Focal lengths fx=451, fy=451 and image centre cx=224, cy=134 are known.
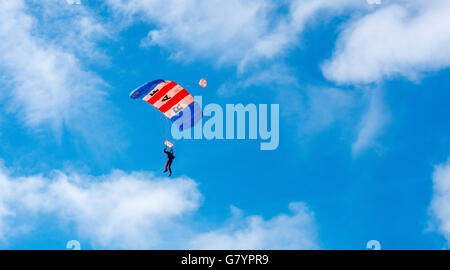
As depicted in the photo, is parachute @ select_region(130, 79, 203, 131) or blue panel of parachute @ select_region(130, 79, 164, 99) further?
parachute @ select_region(130, 79, 203, 131)

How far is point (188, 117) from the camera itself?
31969 mm

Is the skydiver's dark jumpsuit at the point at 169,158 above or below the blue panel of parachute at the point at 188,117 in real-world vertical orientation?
below

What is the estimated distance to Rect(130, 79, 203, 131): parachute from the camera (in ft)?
100

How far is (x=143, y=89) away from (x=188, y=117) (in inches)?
170

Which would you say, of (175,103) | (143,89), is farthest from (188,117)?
(143,89)

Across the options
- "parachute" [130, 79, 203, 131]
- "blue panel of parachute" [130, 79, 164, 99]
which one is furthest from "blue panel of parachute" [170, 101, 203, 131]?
"blue panel of parachute" [130, 79, 164, 99]

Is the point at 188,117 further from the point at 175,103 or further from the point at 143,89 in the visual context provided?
the point at 143,89

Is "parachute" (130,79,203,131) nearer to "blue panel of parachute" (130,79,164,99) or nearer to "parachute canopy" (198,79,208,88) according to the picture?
"blue panel of parachute" (130,79,164,99)

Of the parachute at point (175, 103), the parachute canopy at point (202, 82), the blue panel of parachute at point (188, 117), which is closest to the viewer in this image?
the parachute canopy at point (202, 82)

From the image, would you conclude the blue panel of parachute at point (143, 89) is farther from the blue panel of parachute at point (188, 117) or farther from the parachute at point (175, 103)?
the blue panel of parachute at point (188, 117)

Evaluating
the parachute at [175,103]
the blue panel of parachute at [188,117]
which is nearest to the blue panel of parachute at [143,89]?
the parachute at [175,103]

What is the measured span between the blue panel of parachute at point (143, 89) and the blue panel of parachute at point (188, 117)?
3.21 m

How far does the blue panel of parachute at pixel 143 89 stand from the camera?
2848 cm

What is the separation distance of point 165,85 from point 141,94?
1865 mm
